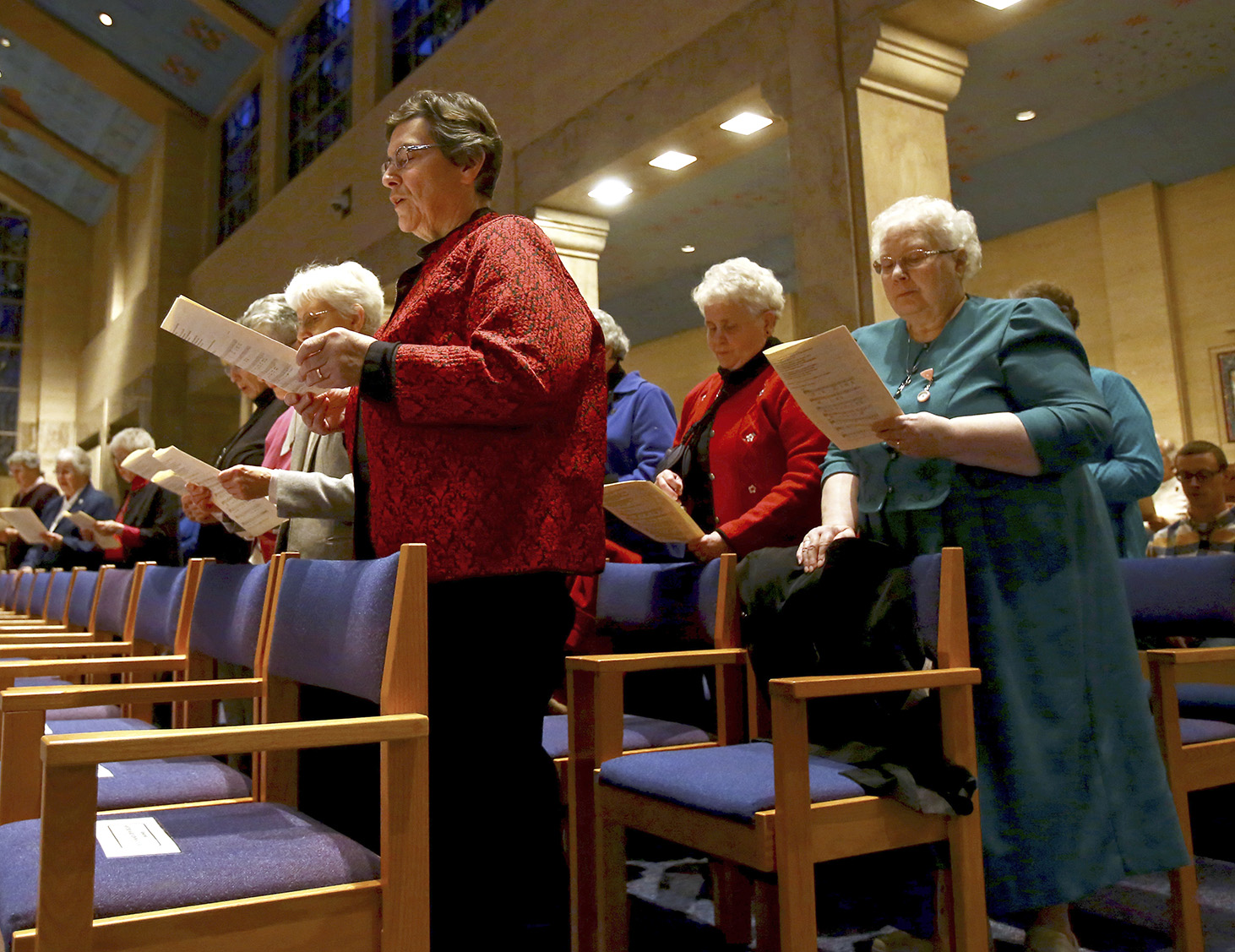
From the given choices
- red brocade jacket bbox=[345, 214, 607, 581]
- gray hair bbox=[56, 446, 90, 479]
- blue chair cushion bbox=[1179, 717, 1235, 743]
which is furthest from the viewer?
gray hair bbox=[56, 446, 90, 479]

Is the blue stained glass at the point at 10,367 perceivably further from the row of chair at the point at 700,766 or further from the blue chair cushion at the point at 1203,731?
the blue chair cushion at the point at 1203,731

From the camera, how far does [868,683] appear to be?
1.50 m

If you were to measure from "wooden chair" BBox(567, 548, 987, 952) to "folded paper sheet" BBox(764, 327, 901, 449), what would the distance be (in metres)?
0.24

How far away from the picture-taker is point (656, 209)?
24.1 ft

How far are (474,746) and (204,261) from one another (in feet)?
36.6

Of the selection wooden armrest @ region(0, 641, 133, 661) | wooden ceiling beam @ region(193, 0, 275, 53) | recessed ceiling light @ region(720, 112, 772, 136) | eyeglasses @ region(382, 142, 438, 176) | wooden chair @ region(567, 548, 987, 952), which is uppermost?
wooden ceiling beam @ region(193, 0, 275, 53)

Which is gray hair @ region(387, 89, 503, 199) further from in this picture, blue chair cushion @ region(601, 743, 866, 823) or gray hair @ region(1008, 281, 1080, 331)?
gray hair @ region(1008, 281, 1080, 331)

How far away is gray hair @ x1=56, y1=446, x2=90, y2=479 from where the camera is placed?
5641mm

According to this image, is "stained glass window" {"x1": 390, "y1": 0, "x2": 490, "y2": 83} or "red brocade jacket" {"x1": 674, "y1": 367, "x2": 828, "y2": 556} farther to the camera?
"stained glass window" {"x1": 390, "y1": 0, "x2": 490, "y2": 83}

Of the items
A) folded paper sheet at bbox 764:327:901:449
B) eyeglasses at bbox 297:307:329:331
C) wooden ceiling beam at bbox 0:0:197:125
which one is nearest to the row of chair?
folded paper sheet at bbox 764:327:901:449

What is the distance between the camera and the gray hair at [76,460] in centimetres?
564

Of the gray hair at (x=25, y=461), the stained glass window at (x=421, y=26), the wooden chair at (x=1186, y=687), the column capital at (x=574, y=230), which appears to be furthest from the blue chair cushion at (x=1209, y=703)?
the gray hair at (x=25, y=461)

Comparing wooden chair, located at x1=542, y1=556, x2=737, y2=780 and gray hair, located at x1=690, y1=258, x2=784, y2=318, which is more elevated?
gray hair, located at x1=690, y1=258, x2=784, y2=318

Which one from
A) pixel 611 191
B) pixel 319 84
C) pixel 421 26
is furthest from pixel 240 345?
pixel 319 84
